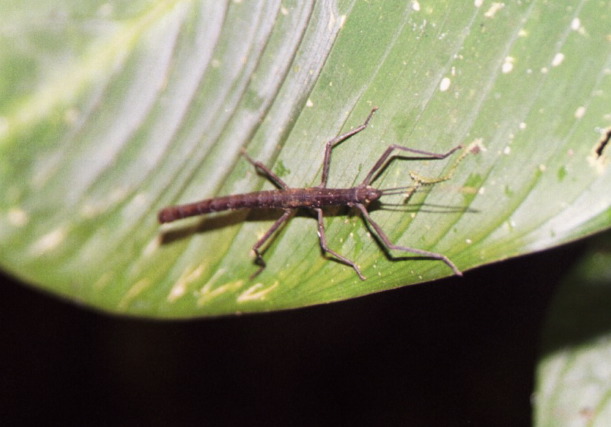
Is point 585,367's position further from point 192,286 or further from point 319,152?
point 192,286

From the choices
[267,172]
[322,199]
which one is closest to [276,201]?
[267,172]

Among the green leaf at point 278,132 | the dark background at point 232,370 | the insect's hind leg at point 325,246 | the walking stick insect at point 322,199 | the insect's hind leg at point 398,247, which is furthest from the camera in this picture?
the dark background at point 232,370

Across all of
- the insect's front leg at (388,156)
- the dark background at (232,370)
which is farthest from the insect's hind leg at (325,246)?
the dark background at (232,370)

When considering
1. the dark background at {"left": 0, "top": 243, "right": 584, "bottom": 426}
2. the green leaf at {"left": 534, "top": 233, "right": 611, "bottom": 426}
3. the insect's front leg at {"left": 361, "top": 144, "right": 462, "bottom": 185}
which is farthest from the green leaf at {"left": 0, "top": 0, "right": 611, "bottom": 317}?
the dark background at {"left": 0, "top": 243, "right": 584, "bottom": 426}

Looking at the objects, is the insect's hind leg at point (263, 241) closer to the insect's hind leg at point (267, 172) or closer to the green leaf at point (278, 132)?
the green leaf at point (278, 132)

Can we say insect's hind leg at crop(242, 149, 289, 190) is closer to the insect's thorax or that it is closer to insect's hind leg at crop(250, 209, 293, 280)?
the insect's thorax

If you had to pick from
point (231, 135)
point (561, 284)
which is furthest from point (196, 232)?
point (561, 284)
